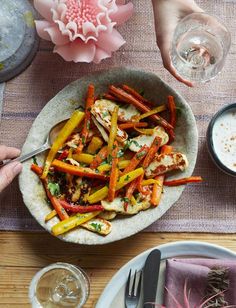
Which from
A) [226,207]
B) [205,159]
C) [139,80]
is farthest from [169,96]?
[226,207]

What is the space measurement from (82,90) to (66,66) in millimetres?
116

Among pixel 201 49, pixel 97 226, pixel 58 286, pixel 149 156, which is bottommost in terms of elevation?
pixel 58 286

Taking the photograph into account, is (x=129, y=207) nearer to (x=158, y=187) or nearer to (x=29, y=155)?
(x=158, y=187)

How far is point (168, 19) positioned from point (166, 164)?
34 centimetres

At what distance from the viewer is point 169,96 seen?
131 cm

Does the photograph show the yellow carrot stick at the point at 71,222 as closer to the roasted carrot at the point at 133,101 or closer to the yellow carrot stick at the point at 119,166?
the yellow carrot stick at the point at 119,166

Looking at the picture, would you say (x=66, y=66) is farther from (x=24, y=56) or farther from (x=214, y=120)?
(x=214, y=120)

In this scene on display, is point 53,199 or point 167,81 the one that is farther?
point 167,81

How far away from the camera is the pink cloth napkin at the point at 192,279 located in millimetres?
1289

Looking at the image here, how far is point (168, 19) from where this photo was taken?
1.31 meters

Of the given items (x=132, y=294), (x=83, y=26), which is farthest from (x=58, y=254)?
(x=83, y=26)

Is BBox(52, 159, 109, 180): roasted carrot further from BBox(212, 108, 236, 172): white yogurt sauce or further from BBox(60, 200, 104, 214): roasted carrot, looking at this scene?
BBox(212, 108, 236, 172): white yogurt sauce

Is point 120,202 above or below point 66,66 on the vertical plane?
below

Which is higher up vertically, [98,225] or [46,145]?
[46,145]
